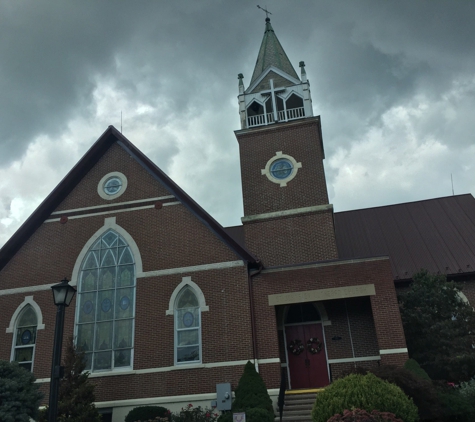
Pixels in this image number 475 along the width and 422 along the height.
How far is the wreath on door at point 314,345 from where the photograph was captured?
17141mm

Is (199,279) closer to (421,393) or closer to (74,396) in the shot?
(74,396)

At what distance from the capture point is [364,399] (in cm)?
1032

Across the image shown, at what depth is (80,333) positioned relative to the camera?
661 inches

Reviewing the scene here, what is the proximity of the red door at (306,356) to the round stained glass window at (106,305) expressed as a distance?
6.28 meters

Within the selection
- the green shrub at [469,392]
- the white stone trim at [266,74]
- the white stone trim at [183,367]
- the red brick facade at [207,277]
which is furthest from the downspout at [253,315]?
the white stone trim at [266,74]

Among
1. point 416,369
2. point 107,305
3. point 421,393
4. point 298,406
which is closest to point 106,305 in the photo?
point 107,305

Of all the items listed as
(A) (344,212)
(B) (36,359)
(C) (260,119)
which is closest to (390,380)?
(B) (36,359)

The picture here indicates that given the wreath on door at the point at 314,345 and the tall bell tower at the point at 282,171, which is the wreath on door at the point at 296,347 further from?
the tall bell tower at the point at 282,171

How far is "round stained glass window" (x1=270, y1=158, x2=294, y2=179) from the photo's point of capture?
20.2 m

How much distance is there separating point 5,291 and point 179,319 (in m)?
6.68

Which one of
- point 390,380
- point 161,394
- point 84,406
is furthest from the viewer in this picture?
point 161,394

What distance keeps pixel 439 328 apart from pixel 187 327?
8.31 metres

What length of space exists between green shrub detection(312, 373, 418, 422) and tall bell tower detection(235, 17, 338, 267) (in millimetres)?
7797

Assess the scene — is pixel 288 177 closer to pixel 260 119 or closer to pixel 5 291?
pixel 260 119
